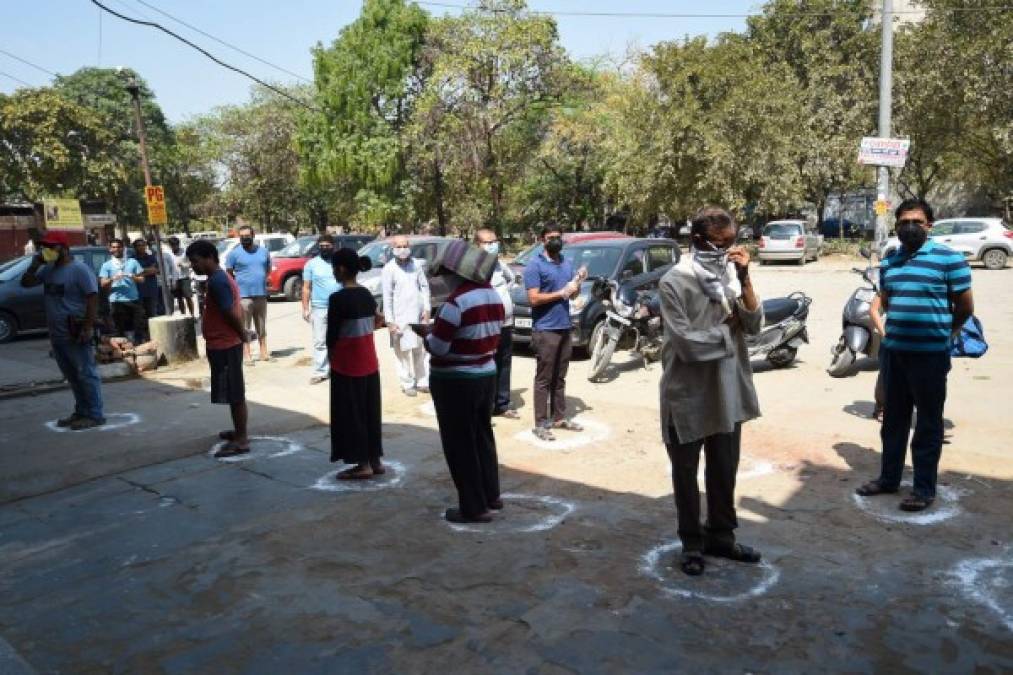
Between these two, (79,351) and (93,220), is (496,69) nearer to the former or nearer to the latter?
(93,220)

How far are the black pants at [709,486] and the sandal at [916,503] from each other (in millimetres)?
1386

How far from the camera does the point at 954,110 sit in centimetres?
2766

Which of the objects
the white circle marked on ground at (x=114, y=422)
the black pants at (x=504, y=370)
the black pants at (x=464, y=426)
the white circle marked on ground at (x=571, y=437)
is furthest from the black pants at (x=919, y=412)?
the white circle marked on ground at (x=114, y=422)

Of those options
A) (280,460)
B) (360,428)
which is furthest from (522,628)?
(280,460)

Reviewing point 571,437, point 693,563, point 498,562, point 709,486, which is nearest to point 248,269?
point 571,437

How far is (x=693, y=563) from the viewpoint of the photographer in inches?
158

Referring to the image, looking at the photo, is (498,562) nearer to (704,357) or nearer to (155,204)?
(704,357)

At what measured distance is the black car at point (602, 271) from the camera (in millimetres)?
10641

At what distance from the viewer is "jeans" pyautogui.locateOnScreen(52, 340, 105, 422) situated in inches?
291

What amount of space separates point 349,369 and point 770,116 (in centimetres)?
2634

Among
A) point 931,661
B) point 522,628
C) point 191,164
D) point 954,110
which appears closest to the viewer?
point 931,661

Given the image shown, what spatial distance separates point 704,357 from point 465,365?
1.54 metres

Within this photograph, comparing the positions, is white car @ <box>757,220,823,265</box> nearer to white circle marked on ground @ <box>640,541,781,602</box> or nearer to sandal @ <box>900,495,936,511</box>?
sandal @ <box>900,495,936,511</box>

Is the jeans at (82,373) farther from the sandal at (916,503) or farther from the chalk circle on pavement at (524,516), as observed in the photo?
the sandal at (916,503)
